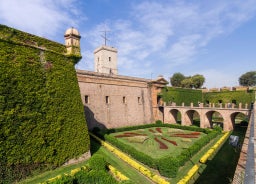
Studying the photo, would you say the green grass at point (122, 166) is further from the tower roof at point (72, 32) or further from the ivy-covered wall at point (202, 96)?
the ivy-covered wall at point (202, 96)

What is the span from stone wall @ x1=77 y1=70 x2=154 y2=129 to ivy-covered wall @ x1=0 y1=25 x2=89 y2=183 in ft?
29.0

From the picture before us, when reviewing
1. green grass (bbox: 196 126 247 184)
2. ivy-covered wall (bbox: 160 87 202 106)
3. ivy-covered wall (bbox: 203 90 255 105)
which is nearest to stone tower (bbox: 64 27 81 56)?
green grass (bbox: 196 126 247 184)

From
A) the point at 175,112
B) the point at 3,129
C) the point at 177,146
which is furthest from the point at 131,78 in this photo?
the point at 3,129

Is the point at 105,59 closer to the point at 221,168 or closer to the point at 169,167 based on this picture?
the point at 169,167

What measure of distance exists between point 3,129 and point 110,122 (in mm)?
16291

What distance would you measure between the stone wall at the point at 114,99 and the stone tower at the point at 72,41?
818cm

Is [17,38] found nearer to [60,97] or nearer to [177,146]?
[60,97]

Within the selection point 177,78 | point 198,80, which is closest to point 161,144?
point 198,80

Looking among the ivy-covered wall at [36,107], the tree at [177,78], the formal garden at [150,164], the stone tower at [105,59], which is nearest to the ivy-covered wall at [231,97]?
the formal garden at [150,164]

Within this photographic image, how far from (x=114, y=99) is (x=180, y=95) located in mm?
16530

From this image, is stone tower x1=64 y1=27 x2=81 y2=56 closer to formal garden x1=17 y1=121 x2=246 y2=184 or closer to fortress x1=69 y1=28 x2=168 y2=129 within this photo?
formal garden x1=17 y1=121 x2=246 y2=184

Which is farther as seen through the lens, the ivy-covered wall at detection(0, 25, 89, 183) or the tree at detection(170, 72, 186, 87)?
the tree at detection(170, 72, 186, 87)

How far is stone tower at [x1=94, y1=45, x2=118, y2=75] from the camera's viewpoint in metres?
38.8

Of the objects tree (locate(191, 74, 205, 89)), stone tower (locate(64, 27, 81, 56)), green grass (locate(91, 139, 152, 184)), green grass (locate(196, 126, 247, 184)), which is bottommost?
green grass (locate(196, 126, 247, 184))
